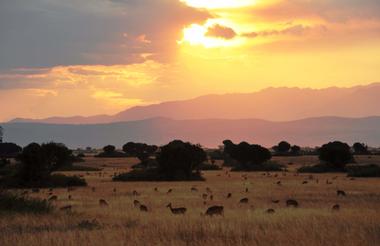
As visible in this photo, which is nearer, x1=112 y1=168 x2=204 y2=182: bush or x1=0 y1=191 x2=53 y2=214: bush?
x1=0 y1=191 x2=53 y2=214: bush

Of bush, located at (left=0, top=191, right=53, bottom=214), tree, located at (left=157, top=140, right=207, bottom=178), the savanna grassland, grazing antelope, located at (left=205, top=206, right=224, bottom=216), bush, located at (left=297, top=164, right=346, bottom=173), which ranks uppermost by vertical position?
tree, located at (left=157, top=140, right=207, bottom=178)

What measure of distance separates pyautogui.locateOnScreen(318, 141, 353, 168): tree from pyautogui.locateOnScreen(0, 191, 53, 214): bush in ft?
213

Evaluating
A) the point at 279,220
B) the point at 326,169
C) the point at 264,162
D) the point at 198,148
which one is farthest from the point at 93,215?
the point at 264,162

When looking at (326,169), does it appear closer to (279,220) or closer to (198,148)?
(198,148)

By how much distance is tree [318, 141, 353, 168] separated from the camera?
276 feet

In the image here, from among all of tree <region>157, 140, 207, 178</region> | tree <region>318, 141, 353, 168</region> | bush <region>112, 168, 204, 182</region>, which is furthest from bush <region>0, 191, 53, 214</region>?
tree <region>318, 141, 353, 168</region>

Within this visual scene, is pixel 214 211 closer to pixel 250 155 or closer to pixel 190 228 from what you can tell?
pixel 190 228

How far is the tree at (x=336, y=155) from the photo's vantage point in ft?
276

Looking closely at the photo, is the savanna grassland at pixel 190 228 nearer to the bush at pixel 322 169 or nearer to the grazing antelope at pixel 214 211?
the grazing antelope at pixel 214 211

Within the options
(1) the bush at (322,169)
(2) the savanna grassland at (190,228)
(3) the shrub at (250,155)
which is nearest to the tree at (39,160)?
(2) the savanna grassland at (190,228)

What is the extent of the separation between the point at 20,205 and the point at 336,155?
66.1 m

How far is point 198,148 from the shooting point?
229ft

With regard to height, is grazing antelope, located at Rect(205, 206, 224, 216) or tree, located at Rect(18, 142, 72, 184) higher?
tree, located at Rect(18, 142, 72, 184)

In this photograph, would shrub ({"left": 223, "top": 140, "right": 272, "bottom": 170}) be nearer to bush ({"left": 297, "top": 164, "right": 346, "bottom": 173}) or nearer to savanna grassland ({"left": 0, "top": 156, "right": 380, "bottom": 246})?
bush ({"left": 297, "top": 164, "right": 346, "bottom": 173})
